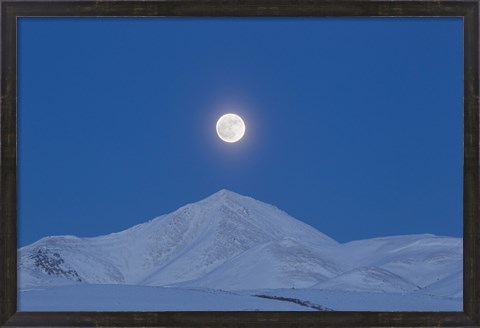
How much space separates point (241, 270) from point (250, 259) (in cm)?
10

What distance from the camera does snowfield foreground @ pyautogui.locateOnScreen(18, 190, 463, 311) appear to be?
3967 millimetres

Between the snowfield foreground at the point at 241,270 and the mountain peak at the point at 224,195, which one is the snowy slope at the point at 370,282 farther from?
the mountain peak at the point at 224,195

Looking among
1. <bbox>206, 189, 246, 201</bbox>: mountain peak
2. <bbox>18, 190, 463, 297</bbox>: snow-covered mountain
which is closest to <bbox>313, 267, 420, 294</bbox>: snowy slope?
<bbox>18, 190, 463, 297</bbox>: snow-covered mountain

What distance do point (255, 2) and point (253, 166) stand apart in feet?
3.04

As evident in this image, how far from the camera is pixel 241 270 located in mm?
4125

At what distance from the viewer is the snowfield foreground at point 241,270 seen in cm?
397

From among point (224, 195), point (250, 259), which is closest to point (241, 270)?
point (250, 259)

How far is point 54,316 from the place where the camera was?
3883 mm

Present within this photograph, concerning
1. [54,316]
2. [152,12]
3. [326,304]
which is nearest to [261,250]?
[326,304]

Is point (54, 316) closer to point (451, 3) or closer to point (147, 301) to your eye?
point (147, 301)

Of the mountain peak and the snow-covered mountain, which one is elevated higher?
the mountain peak

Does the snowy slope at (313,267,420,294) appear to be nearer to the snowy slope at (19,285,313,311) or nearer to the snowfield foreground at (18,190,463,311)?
the snowfield foreground at (18,190,463,311)

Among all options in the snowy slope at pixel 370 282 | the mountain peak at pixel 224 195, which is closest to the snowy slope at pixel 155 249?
the mountain peak at pixel 224 195

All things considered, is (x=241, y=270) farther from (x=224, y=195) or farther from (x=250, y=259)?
(x=224, y=195)
